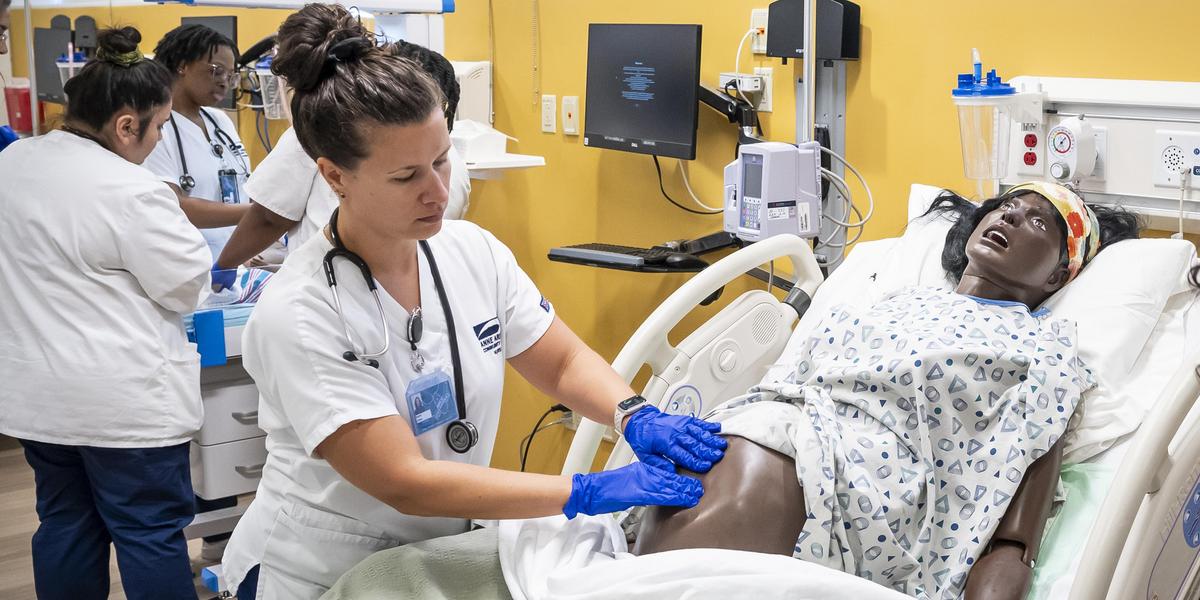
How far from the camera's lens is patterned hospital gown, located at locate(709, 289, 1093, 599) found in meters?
1.61

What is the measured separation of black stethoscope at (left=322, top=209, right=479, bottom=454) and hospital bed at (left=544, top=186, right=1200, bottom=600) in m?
0.33

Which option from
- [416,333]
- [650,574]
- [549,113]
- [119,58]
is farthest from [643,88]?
[650,574]

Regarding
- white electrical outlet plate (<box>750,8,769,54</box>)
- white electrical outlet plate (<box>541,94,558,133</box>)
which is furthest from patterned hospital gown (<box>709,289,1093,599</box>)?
white electrical outlet plate (<box>541,94,558,133</box>)

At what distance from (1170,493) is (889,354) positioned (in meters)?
0.50

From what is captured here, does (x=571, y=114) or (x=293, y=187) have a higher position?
(x=571, y=114)

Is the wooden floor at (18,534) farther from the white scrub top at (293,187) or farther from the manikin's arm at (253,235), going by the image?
the white scrub top at (293,187)

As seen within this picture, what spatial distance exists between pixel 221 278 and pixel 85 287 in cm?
63

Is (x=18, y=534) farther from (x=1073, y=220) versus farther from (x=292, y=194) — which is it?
(x=1073, y=220)

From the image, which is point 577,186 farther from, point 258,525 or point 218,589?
point 258,525

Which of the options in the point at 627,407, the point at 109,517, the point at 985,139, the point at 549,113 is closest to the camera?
the point at 627,407

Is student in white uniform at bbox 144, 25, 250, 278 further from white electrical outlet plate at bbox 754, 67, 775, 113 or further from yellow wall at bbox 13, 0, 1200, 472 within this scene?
white electrical outlet plate at bbox 754, 67, 775, 113

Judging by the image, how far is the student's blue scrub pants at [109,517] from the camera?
2471mm

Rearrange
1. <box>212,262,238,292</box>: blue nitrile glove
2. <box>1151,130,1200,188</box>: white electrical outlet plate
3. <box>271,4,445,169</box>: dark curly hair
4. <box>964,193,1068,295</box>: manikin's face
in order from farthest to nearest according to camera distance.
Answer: <box>212,262,238,292</box>: blue nitrile glove, <box>1151,130,1200,188</box>: white electrical outlet plate, <box>964,193,1068,295</box>: manikin's face, <box>271,4,445,169</box>: dark curly hair

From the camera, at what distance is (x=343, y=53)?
1.42 metres
